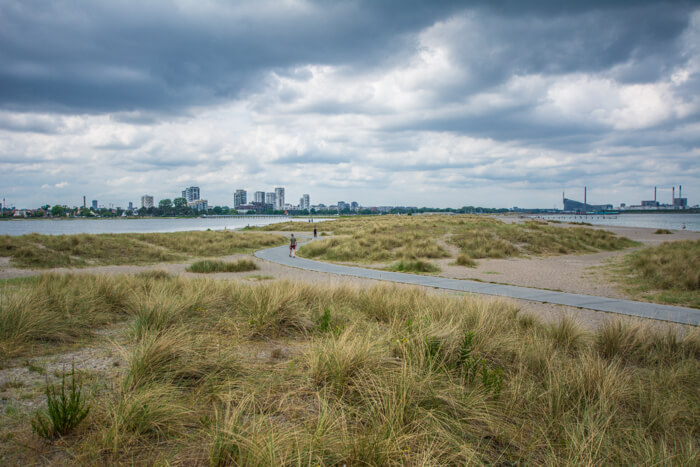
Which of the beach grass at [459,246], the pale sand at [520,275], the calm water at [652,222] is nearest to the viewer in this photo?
the pale sand at [520,275]

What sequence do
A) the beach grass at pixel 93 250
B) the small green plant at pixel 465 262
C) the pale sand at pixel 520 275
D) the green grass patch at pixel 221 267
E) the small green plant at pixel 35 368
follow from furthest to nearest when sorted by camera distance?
the beach grass at pixel 93 250
the small green plant at pixel 465 262
the green grass patch at pixel 221 267
the pale sand at pixel 520 275
the small green plant at pixel 35 368

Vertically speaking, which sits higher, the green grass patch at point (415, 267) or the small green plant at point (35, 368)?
the small green plant at point (35, 368)

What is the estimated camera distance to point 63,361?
4.68m

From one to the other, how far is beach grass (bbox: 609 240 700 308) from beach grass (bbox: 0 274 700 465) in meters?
6.41

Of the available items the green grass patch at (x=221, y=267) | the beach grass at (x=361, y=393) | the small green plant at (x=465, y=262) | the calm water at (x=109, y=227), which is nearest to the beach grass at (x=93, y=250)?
the green grass patch at (x=221, y=267)

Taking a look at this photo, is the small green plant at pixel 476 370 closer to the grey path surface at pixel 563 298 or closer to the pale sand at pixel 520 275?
the pale sand at pixel 520 275

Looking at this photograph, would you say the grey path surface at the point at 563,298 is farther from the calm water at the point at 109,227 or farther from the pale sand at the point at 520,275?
the calm water at the point at 109,227

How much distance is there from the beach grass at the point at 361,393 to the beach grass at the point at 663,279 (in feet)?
21.0

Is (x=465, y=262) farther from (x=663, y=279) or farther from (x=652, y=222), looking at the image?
(x=652, y=222)

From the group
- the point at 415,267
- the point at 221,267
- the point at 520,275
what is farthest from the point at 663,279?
the point at 221,267

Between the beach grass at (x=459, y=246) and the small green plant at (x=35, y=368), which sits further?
the beach grass at (x=459, y=246)

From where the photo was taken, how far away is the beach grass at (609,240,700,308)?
1113 cm

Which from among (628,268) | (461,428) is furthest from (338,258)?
(461,428)

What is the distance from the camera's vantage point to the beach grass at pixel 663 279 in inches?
438
